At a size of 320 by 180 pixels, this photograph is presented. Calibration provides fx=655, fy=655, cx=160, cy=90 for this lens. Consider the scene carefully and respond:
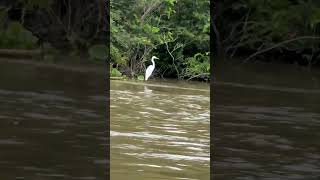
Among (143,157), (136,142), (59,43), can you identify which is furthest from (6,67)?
(143,157)

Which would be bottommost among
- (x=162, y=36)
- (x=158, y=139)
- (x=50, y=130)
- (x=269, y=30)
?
(x=158, y=139)

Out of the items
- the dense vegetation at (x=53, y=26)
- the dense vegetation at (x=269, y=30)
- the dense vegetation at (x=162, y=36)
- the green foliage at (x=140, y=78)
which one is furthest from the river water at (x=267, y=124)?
the dense vegetation at (x=162, y=36)

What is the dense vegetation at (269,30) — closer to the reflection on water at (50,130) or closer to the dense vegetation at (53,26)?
the reflection on water at (50,130)

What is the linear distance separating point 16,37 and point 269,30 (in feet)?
21.1

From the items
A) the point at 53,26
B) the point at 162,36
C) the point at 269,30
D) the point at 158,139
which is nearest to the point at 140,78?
the point at 162,36

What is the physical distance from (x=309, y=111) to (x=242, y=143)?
2257 mm

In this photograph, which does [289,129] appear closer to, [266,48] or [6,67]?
[266,48]

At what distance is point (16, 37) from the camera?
12648mm

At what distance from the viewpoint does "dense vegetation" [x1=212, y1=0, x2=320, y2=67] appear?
6.00m

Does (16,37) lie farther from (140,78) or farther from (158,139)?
(158,139)

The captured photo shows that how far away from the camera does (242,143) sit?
5.49 m

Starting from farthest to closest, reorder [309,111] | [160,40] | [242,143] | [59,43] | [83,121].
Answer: [160,40] < [59,43] < [309,111] < [83,121] < [242,143]

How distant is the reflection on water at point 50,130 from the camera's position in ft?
13.9

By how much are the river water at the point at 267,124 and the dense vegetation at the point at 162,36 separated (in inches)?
293
